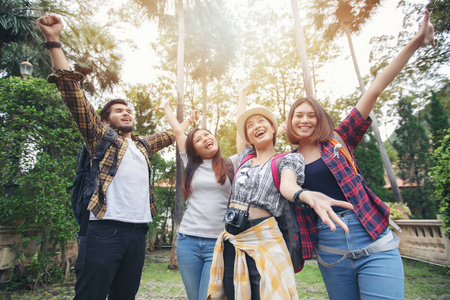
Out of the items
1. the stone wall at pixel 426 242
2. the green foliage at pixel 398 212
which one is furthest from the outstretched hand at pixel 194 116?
the green foliage at pixel 398 212

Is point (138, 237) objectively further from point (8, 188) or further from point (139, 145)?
point (8, 188)

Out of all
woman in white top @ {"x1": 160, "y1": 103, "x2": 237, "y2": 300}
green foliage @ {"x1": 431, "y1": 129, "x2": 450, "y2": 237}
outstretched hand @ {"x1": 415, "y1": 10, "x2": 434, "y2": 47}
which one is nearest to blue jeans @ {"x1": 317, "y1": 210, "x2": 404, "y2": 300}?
woman in white top @ {"x1": 160, "y1": 103, "x2": 237, "y2": 300}

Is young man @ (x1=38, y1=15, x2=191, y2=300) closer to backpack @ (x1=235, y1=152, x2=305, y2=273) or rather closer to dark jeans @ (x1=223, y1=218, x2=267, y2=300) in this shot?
dark jeans @ (x1=223, y1=218, x2=267, y2=300)

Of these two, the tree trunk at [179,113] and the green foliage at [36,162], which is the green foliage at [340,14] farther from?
the green foliage at [36,162]

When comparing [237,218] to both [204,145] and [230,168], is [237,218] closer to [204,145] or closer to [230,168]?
[230,168]

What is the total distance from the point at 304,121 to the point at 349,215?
2.32ft

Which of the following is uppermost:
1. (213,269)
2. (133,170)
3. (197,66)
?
(197,66)

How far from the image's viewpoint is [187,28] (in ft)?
37.5

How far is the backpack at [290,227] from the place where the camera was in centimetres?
151

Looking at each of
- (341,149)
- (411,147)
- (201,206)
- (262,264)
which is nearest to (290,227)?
(262,264)

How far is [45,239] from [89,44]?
9.68 m

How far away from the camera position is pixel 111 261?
1787mm

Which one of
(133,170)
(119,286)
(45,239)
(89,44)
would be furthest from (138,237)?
(89,44)

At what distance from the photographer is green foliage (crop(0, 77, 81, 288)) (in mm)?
4965
